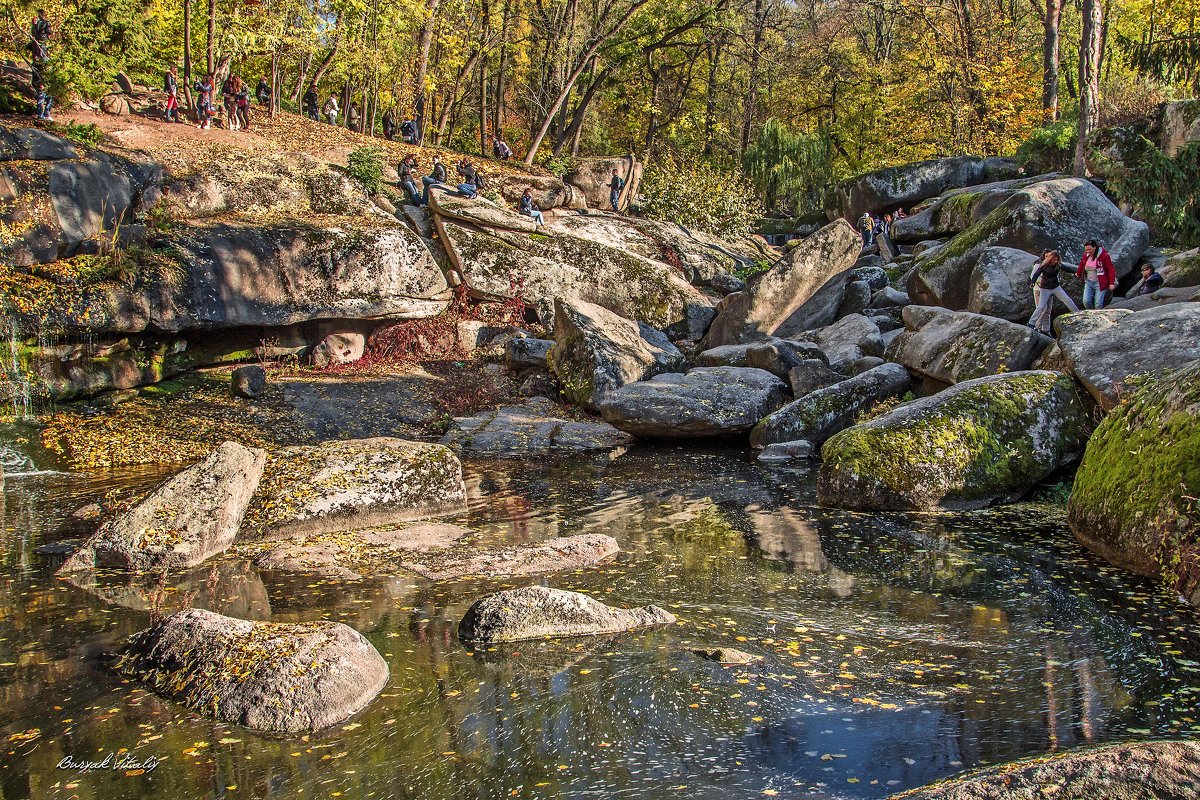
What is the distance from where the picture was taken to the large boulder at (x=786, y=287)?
25.5m

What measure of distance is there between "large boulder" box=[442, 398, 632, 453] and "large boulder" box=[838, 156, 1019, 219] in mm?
22677

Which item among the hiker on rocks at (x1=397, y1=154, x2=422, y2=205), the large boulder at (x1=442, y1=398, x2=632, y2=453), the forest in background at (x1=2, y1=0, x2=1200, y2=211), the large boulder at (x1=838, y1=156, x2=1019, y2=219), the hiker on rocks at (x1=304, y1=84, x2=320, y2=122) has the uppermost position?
the forest in background at (x1=2, y1=0, x2=1200, y2=211)

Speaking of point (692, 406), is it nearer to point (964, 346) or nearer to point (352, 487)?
point (964, 346)

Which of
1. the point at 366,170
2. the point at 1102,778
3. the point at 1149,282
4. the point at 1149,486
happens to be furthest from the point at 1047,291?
the point at 366,170

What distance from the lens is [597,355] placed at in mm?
21406

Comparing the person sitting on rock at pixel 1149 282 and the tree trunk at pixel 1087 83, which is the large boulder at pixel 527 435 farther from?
the tree trunk at pixel 1087 83

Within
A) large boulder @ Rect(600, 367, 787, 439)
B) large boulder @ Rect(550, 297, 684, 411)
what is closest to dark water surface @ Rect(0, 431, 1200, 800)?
large boulder @ Rect(600, 367, 787, 439)

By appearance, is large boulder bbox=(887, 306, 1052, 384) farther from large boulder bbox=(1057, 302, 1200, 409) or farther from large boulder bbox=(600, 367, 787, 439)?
large boulder bbox=(600, 367, 787, 439)

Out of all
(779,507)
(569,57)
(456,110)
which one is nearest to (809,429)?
(779,507)

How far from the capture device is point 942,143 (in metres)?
42.1

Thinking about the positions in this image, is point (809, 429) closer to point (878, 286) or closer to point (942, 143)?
point (878, 286)

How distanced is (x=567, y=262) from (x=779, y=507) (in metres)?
17.2

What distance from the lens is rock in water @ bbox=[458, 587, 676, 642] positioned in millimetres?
7984

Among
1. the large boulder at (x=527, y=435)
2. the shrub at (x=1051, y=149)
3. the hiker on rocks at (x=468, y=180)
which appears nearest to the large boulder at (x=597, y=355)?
the large boulder at (x=527, y=435)
